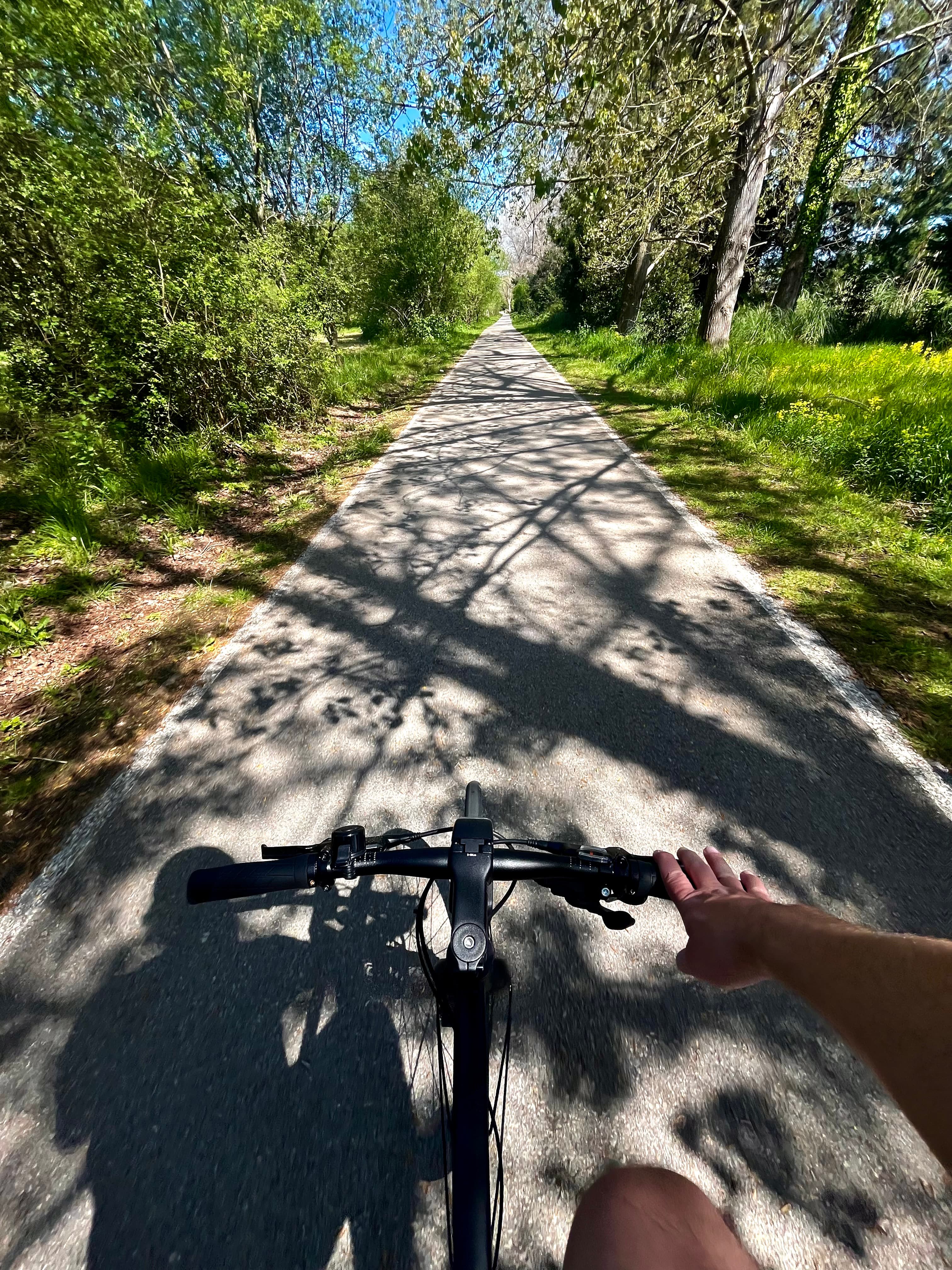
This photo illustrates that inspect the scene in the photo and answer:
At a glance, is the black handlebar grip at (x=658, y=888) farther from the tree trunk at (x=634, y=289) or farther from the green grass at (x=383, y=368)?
the tree trunk at (x=634, y=289)

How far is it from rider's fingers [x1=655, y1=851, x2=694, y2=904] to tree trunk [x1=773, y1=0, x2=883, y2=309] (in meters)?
12.9

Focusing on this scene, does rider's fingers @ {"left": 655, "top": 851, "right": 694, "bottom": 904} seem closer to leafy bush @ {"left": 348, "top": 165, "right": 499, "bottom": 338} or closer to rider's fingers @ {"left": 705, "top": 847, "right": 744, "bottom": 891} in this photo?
rider's fingers @ {"left": 705, "top": 847, "right": 744, "bottom": 891}

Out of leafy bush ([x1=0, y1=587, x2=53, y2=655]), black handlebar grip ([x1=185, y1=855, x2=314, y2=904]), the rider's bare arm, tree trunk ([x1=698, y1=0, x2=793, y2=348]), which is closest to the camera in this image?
the rider's bare arm

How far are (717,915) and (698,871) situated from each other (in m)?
0.12

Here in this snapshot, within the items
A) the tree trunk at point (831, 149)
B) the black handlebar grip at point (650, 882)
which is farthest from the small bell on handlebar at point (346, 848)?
the tree trunk at point (831, 149)

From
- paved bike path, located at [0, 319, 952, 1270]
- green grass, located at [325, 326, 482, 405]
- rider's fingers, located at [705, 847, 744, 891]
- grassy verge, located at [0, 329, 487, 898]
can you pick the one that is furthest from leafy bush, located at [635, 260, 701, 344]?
rider's fingers, located at [705, 847, 744, 891]

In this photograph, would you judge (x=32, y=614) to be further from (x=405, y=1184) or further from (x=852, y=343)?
(x=852, y=343)

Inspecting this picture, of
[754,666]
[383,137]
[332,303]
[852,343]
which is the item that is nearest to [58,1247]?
[754,666]

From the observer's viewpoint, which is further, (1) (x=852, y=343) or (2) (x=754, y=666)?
(1) (x=852, y=343)

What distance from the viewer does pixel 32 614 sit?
3615 millimetres

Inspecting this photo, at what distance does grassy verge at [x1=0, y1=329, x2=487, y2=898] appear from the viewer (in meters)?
2.62

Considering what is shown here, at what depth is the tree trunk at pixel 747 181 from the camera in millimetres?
7789

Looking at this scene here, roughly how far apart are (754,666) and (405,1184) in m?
2.93

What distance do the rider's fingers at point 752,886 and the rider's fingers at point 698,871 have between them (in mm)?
65
